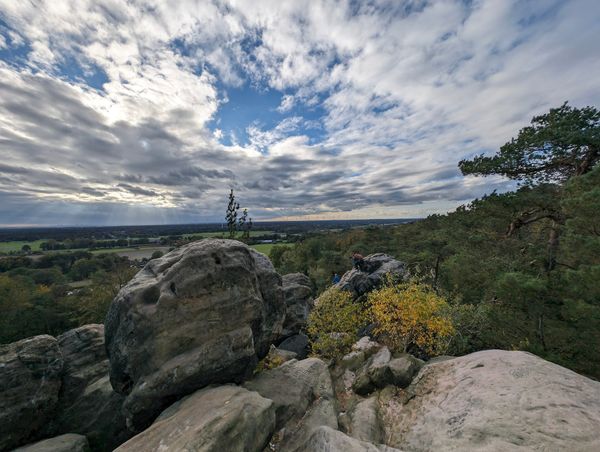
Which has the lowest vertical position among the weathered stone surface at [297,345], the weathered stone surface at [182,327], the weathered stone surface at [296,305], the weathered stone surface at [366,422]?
the weathered stone surface at [297,345]

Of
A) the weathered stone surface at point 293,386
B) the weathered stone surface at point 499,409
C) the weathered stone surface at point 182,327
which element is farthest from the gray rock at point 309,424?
the weathered stone surface at point 182,327

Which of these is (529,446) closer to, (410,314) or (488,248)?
(410,314)

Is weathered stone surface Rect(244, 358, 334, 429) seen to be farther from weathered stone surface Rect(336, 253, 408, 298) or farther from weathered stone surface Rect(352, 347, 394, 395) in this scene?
weathered stone surface Rect(336, 253, 408, 298)

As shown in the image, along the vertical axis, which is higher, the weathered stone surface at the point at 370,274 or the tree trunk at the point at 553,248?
the tree trunk at the point at 553,248

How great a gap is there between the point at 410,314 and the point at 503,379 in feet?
20.2

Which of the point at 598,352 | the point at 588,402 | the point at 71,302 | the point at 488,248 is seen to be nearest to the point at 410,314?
the point at 588,402

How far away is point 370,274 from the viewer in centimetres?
3925

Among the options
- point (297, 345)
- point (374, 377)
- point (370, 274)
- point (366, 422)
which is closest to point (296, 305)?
point (297, 345)

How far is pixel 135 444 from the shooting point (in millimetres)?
9070

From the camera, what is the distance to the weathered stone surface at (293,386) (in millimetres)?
12623

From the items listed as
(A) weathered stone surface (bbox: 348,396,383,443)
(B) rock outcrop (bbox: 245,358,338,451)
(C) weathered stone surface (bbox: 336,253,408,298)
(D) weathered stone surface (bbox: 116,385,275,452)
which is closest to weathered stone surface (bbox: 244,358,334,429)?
(B) rock outcrop (bbox: 245,358,338,451)

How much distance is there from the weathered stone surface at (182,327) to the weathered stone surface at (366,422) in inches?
228

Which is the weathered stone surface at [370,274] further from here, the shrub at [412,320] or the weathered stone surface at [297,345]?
the shrub at [412,320]

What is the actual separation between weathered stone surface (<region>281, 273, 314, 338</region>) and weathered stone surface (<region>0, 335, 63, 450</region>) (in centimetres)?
2199
